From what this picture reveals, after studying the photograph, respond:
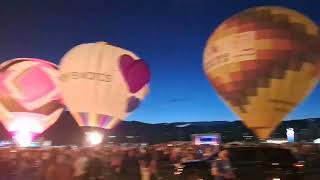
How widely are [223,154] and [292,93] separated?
51.5 ft

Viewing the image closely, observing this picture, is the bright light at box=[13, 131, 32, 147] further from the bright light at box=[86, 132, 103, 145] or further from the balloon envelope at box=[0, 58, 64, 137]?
the bright light at box=[86, 132, 103, 145]

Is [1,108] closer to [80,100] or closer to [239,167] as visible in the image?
[80,100]

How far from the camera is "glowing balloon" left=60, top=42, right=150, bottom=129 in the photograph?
3212 cm

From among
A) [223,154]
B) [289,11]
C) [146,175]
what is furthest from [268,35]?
[223,154]

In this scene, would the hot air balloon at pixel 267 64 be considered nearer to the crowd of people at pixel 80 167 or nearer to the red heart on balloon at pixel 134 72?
the red heart on balloon at pixel 134 72

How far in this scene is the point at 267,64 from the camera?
30.0 meters

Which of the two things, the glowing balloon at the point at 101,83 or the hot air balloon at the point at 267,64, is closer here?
the hot air balloon at the point at 267,64

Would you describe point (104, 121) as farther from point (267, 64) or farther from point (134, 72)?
point (267, 64)

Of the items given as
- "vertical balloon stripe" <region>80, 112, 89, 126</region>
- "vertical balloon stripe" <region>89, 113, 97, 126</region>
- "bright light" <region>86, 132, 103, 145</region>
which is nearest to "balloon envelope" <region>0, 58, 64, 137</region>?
"vertical balloon stripe" <region>80, 112, 89, 126</region>

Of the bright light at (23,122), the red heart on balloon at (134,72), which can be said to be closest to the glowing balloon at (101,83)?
the red heart on balloon at (134,72)

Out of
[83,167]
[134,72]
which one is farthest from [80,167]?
[134,72]

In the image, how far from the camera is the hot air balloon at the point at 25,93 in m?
37.2

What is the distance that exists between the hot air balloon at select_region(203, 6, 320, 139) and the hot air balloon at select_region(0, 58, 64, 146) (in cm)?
1179

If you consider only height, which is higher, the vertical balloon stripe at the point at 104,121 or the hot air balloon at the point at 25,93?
the hot air balloon at the point at 25,93
